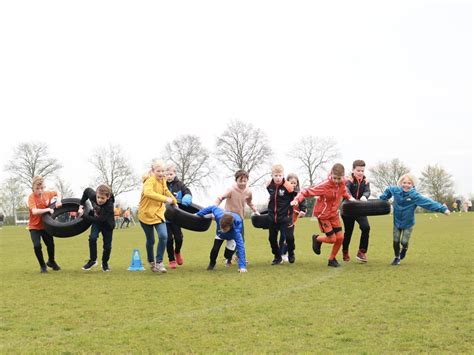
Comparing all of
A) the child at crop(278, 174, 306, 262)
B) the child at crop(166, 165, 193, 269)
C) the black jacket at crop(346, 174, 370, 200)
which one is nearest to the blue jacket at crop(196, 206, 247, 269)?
the child at crop(166, 165, 193, 269)

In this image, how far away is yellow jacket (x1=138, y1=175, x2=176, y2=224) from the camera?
941 cm

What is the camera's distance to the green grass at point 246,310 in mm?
4770

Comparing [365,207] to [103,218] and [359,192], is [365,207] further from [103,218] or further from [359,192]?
[103,218]

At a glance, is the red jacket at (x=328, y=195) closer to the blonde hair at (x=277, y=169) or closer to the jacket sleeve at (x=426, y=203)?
the blonde hair at (x=277, y=169)

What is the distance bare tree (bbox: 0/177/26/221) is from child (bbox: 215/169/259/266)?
210ft

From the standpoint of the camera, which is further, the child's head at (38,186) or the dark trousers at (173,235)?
the dark trousers at (173,235)

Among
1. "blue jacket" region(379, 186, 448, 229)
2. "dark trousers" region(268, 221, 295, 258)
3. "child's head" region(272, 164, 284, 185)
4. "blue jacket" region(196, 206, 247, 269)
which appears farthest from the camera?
"dark trousers" region(268, 221, 295, 258)

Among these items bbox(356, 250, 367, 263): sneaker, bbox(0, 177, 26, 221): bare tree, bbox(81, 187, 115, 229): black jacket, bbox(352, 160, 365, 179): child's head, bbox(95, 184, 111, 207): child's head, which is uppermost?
bbox(0, 177, 26, 221): bare tree

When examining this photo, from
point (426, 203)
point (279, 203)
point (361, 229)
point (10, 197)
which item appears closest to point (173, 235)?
point (279, 203)

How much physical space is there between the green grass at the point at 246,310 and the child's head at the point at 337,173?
5.36 ft

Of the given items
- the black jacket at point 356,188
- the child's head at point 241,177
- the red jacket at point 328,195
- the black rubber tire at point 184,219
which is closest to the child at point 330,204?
the red jacket at point 328,195

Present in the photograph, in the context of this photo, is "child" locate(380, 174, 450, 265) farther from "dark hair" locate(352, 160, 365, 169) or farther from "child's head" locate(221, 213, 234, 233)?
"child's head" locate(221, 213, 234, 233)

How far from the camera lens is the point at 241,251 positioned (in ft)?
31.3

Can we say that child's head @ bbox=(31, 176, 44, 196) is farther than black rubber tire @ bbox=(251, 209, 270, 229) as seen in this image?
No
